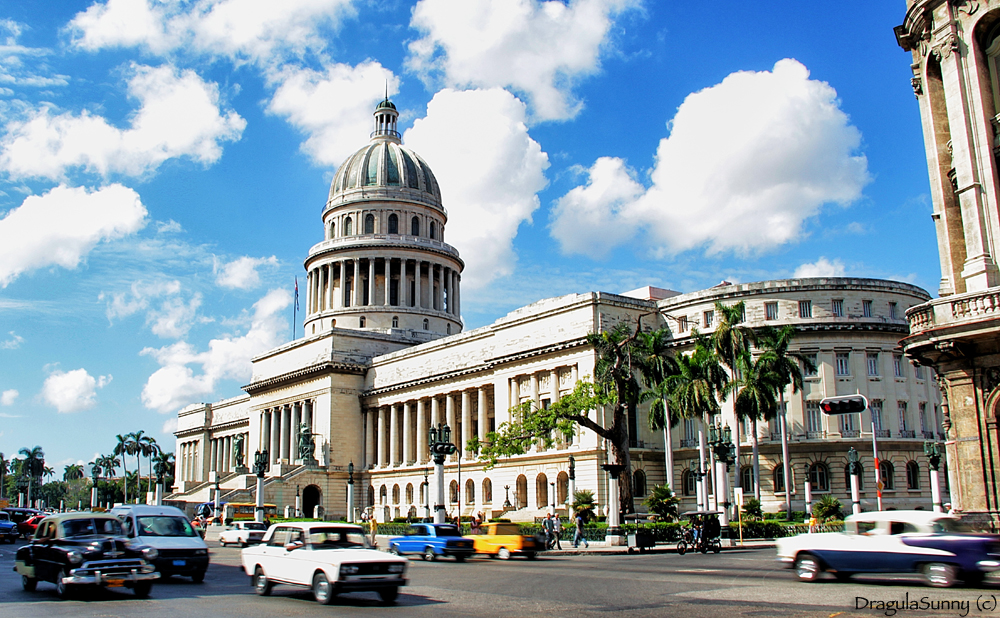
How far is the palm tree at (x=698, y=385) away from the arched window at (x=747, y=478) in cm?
855

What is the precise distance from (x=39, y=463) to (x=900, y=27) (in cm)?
16599

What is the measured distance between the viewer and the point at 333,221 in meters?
106

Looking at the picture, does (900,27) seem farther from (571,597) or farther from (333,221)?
(333,221)

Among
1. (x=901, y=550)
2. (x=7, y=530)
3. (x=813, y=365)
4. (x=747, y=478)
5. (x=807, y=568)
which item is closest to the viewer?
(x=901, y=550)

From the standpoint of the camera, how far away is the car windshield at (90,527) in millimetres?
20734

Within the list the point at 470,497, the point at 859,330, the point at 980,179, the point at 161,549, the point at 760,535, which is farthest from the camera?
the point at 470,497

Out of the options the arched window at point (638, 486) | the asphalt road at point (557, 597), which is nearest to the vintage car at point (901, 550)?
the asphalt road at point (557, 597)

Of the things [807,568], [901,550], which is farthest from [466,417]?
[901,550]

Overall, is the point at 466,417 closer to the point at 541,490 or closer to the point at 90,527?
the point at 541,490

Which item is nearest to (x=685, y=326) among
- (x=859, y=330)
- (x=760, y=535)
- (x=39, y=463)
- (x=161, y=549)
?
(x=859, y=330)

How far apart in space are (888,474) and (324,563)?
51.3 meters

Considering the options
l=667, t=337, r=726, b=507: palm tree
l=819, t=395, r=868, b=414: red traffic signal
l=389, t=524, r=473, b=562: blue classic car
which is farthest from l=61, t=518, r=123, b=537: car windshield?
l=667, t=337, r=726, b=507: palm tree

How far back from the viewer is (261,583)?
20.2 meters

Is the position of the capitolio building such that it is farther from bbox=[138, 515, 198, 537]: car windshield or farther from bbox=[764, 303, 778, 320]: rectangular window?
bbox=[138, 515, 198, 537]: car windshield
